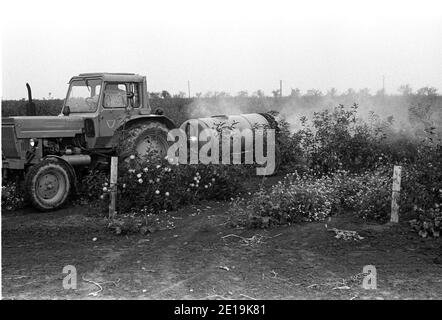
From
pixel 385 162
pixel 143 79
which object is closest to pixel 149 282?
pixel 143 79

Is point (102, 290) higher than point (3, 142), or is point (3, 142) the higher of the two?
point (3, 142)

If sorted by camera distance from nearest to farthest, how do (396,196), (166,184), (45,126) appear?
(396,196)
(166,184)
(45,126)

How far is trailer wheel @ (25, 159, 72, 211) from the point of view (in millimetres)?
8344

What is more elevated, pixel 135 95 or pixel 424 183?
pixel 135 95

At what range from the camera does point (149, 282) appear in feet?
16.5

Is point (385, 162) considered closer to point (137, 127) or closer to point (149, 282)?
point (137, 127)

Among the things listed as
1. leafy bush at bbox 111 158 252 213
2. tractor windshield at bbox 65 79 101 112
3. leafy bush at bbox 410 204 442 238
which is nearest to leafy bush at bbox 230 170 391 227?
leafy bush at bbox 410 204 442 238

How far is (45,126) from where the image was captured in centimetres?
923

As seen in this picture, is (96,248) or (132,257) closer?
(132,257)

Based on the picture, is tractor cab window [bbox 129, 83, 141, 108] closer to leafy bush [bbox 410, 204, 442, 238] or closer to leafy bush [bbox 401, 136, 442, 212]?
leafy bush [bbox 401, 136, 442, 212]

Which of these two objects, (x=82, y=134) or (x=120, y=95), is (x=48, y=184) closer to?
(x=82, y=134)

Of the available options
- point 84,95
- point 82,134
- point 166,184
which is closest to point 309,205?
point 166,184

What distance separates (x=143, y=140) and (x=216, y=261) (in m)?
4.60

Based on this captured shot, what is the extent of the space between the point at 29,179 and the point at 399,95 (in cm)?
1149
